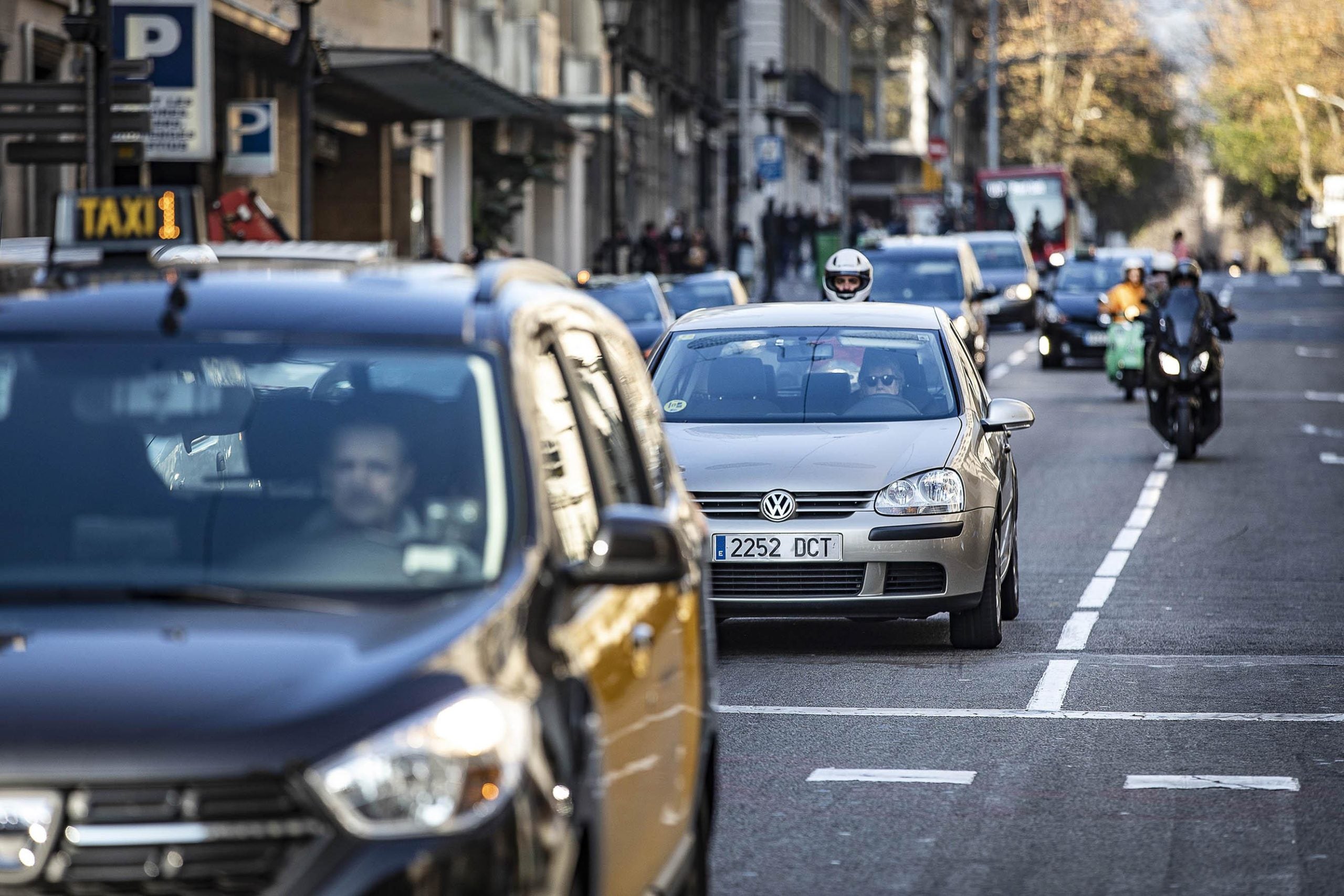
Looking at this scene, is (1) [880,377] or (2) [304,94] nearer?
(1) [880,377]

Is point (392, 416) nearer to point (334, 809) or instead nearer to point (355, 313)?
point (355, 313)

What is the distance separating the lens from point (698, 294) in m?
32.0

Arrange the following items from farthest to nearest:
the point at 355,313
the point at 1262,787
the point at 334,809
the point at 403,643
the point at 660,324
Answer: the point at 660,324, the point at 1262,787, the point at 355,313, the point at 403,643, the point at 334,809

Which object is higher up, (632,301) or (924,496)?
(632,301)

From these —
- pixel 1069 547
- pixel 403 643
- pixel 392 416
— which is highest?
pixel 392 416

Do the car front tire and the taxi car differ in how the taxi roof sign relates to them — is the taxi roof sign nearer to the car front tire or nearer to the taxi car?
the taxi car

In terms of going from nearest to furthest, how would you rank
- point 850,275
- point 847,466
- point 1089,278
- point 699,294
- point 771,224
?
point 847,466 < point 850,275 < point 699,294 < point 1089,278 < point 771,224

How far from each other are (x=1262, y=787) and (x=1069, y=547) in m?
8.21

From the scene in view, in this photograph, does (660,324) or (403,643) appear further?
(660,324)

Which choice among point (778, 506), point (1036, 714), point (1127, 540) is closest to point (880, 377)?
point (778, 506)

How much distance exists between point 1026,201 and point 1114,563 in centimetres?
6346

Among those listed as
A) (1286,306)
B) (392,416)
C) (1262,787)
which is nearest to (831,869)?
(1262,787)

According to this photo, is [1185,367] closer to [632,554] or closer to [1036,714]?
[1036,714]

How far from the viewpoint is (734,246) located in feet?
175
